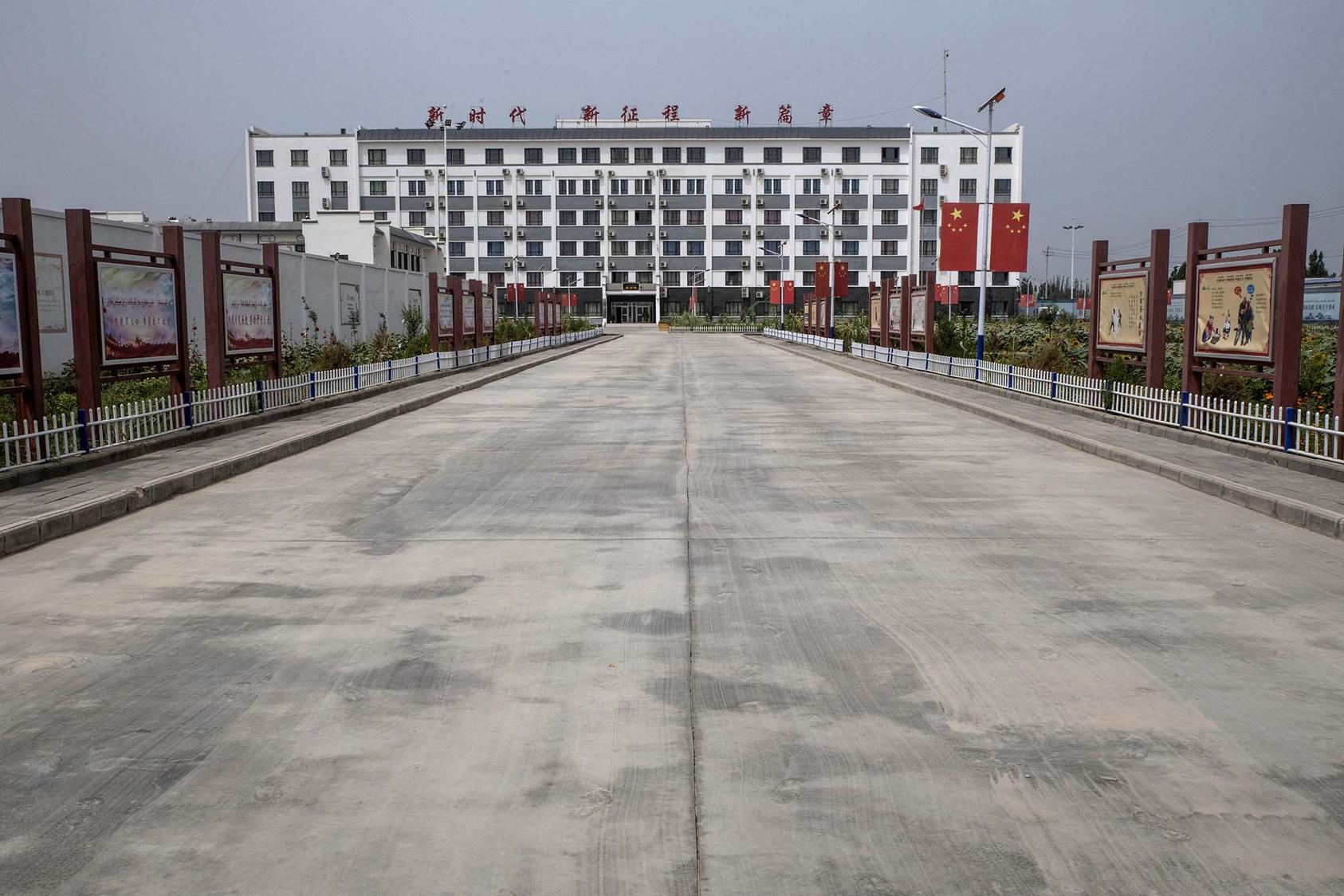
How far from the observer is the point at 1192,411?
15984 mm

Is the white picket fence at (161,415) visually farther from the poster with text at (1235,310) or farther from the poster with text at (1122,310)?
the poster with text at (1122,310)

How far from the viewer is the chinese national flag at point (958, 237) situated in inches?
1176

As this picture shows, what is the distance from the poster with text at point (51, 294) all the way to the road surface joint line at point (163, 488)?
19.4ft

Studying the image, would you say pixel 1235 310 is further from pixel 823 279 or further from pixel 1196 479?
pixel 823 279

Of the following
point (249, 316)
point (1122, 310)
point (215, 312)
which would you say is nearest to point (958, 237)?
point (1122, 310)

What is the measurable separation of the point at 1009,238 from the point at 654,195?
85709 millimetres

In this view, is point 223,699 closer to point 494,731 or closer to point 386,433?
point 494,731

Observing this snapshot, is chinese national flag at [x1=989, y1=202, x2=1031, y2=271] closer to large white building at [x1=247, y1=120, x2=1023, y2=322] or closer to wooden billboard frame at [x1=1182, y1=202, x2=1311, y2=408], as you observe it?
wooden billboard frame at [x1=1182, y1=202, x2=1311, y2=408]

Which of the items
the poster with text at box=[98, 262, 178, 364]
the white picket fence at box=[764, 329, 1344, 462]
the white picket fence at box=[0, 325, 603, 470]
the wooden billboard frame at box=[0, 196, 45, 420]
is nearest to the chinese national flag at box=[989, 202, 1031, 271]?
the white picket fence at box=[764, 329, 1344, 462]

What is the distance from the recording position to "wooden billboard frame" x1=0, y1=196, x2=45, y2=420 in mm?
12414

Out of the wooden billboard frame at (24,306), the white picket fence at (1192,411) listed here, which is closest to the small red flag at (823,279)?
the white picket fence at (1192,411)

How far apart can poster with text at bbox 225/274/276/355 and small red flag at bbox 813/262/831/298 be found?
37.7 m

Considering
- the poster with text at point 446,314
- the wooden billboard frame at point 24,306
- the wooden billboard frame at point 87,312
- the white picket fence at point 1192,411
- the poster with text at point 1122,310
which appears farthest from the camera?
the poster with text at point 446,314

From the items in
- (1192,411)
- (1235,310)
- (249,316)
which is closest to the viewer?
(1235,310)
